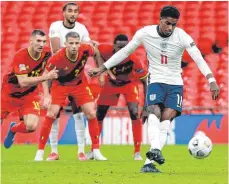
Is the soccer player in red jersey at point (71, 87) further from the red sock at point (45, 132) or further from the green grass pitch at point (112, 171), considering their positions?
the green grass pitch at point (112, 171)

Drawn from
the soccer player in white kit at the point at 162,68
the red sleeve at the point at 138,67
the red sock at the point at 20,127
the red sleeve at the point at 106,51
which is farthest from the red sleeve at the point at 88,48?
the soccer player in white kit at the point at 162,68

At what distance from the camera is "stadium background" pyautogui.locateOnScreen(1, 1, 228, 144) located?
17.8m

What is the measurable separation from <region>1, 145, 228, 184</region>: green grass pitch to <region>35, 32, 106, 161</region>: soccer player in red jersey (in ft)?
1.88

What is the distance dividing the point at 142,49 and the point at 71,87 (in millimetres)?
9074

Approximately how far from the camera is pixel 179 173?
936 cm

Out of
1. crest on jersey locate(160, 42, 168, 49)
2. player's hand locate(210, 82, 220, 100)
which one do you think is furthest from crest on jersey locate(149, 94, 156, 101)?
player's hand locate(210, 82, 220, 100)

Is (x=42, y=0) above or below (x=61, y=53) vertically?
above

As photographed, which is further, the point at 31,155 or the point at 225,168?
the point at 31,155

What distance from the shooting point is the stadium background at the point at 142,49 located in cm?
1777

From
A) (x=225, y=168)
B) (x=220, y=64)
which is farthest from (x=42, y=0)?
(x=225, y=168)

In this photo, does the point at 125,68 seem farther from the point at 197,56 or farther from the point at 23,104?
the point at 197,56

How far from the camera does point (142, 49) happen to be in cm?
2100

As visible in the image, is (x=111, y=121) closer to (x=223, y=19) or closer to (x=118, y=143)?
(x=118, y=143)

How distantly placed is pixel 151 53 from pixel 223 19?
40.3 feet
